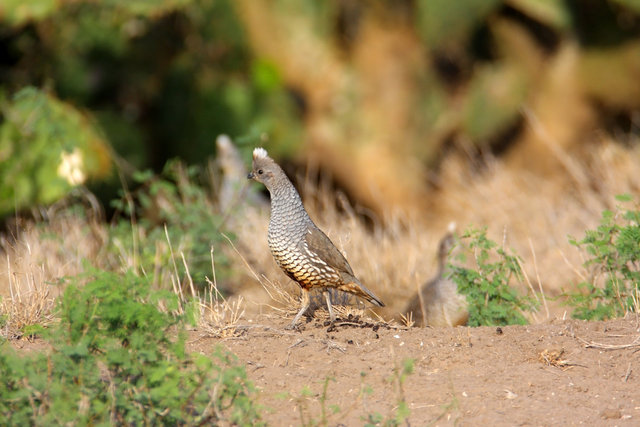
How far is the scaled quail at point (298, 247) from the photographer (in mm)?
5008

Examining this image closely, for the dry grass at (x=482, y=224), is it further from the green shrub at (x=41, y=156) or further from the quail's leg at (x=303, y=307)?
the green shrub at (x=41, y=156)

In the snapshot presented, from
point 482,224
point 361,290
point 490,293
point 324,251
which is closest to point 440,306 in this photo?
point 490,293

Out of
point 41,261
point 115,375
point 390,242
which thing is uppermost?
Result: point 115,375

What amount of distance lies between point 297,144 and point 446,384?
329 inches

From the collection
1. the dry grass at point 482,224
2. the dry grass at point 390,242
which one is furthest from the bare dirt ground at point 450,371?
the dry grass at point 482,224

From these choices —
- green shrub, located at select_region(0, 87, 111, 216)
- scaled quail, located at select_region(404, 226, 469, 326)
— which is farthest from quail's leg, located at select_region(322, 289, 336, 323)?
green shrub, located at select_region(0, 87, 111, 216)

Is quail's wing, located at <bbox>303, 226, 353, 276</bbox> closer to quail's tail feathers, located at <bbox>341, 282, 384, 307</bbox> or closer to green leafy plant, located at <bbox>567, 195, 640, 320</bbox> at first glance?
quail's tail feathers, located at <bbox>341, 282, 384, 307</bbox>

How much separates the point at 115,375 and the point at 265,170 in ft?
6.23

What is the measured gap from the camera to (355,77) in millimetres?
12906

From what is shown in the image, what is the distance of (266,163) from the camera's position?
211 inches

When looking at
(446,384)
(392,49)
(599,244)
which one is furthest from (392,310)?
(392,49)

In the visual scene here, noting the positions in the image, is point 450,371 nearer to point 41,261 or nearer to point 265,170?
point 265,170

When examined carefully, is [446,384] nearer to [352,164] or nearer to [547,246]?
[547,246]

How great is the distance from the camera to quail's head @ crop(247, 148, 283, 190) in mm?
5316
